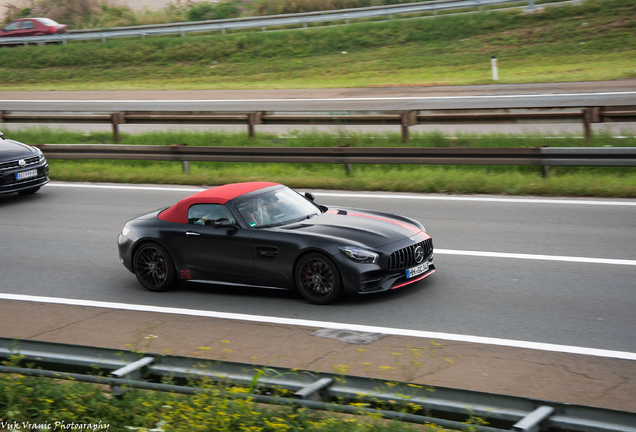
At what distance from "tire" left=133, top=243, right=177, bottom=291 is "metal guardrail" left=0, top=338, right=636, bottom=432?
3318 millimetres

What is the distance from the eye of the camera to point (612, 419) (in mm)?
3789

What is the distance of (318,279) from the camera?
8.02 metres

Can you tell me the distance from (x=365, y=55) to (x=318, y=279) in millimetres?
24416

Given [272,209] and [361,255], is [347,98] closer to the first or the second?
[272,209]

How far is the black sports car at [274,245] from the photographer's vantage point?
788 cm

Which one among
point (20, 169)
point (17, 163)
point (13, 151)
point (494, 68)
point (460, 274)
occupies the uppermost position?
point (494, 68)

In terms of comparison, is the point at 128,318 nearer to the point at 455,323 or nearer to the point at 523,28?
the point at 455,323

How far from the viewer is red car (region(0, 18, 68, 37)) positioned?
39.2m

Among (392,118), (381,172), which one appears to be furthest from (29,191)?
(392,118)

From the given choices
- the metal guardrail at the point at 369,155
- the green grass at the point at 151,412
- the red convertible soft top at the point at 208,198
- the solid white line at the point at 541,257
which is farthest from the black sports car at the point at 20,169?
the green grass at the point at 151,412

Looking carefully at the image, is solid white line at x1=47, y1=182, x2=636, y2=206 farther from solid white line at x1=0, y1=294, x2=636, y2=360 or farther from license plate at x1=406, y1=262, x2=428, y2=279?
solid white line at x1=0, y1=294, x2=636, y2=360

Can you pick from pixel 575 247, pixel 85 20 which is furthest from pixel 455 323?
pixel 85 20

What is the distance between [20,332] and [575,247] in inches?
276

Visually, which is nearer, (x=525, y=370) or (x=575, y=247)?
(x=525, y=370)
